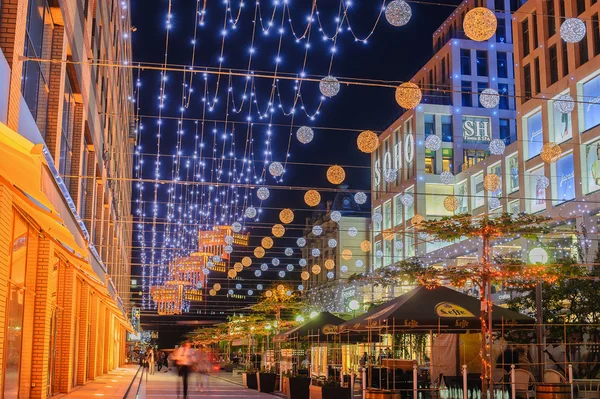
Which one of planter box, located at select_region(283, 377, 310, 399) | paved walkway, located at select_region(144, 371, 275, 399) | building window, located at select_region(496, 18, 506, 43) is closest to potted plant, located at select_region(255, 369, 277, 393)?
paved walkway, located at select_region(144, 371, 275, 399)

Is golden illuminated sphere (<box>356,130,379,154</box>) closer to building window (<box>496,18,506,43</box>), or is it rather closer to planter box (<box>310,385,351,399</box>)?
planter box (<box>310,385,351,399</box>)

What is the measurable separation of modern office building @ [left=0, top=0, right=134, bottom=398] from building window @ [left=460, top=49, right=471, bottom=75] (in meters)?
37.7

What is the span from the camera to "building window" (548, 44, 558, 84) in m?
39.8

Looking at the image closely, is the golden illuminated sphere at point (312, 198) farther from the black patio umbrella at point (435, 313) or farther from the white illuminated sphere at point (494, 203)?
the white illuminated sphere at point (494, 203)

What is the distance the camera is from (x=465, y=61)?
6091 cm

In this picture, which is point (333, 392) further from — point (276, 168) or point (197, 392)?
point (276, 168)

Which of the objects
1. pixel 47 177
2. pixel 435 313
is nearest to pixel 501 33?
pixel 435 313

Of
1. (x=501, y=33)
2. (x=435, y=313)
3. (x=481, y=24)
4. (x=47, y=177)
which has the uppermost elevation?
(x=501, y=33)

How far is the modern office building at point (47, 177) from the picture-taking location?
10.1 metres

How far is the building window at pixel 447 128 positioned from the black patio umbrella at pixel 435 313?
147 ft

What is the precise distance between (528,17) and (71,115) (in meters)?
31.4

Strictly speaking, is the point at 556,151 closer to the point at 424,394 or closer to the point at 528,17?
the point at 424,394

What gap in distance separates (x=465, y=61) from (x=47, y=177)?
178 feet

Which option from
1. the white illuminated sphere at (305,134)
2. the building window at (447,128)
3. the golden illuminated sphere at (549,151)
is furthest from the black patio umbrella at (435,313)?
the building window at (447,128)
